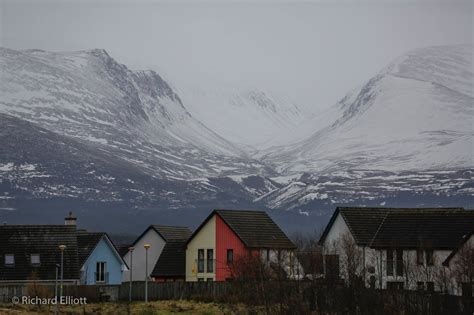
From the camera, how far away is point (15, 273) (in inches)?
2876

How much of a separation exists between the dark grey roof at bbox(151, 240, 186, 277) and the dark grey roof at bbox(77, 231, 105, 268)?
7306 mm

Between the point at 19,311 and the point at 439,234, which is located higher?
the point at 439,234

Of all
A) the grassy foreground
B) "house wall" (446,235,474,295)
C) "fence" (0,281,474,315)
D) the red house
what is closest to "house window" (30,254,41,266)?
"fence" (0,281,474,315)

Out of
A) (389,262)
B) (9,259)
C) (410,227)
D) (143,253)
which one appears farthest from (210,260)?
(9,259)

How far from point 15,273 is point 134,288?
7.99 m

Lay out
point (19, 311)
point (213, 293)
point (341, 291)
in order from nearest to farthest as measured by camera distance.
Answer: point (19, 311), point (341, 291), point (213, 293)

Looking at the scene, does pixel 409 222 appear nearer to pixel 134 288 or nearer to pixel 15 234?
pixel 134 288

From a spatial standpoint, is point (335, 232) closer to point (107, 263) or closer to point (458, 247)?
point (107, 263)

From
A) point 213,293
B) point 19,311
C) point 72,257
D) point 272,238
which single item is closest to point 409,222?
point 272,238

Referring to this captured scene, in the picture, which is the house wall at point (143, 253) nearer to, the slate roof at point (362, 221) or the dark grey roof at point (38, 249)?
the slate roof at point (362, 221)

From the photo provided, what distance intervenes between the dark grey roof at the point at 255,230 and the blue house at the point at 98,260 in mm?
7645

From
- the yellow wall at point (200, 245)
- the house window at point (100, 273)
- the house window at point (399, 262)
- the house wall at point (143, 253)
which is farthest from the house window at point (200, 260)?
the house window at point (399, 262)

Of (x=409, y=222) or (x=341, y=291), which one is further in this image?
(x=409, y=222)

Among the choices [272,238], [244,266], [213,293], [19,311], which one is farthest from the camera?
[272,238]
